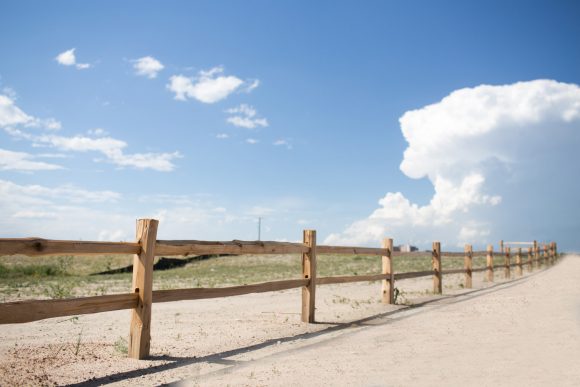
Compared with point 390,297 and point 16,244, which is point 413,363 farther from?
point 390,297

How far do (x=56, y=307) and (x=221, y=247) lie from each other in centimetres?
225

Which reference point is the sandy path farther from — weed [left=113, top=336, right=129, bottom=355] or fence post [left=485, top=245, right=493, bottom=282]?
fence post [left=485, top=245, right=493, bottom=282]

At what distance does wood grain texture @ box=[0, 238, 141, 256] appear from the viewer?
166 inches

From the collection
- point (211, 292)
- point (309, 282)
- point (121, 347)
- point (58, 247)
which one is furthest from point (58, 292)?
point (58, 247)

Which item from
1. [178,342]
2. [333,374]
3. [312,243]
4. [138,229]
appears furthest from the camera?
[312,243]

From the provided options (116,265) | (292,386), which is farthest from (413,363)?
(116,265)

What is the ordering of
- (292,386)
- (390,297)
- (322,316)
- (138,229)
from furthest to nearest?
(390,297) < (322,316) < (138,229) < (292,386)

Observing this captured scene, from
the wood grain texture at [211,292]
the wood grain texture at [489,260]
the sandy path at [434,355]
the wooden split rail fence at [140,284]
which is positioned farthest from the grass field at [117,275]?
the sandy path at [434,355]

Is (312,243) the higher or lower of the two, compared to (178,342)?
higher

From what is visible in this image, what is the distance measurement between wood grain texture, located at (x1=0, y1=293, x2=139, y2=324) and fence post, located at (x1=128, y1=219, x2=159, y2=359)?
103mm

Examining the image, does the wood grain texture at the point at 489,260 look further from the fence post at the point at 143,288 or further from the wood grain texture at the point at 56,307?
the wood grain texture at the point at 56,307

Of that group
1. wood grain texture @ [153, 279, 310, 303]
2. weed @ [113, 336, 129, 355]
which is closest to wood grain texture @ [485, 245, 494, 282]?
wood grain texture @ [153, 279, 310, 303]

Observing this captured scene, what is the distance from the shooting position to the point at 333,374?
15.0 feet

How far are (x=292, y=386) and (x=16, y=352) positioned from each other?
343 cm
